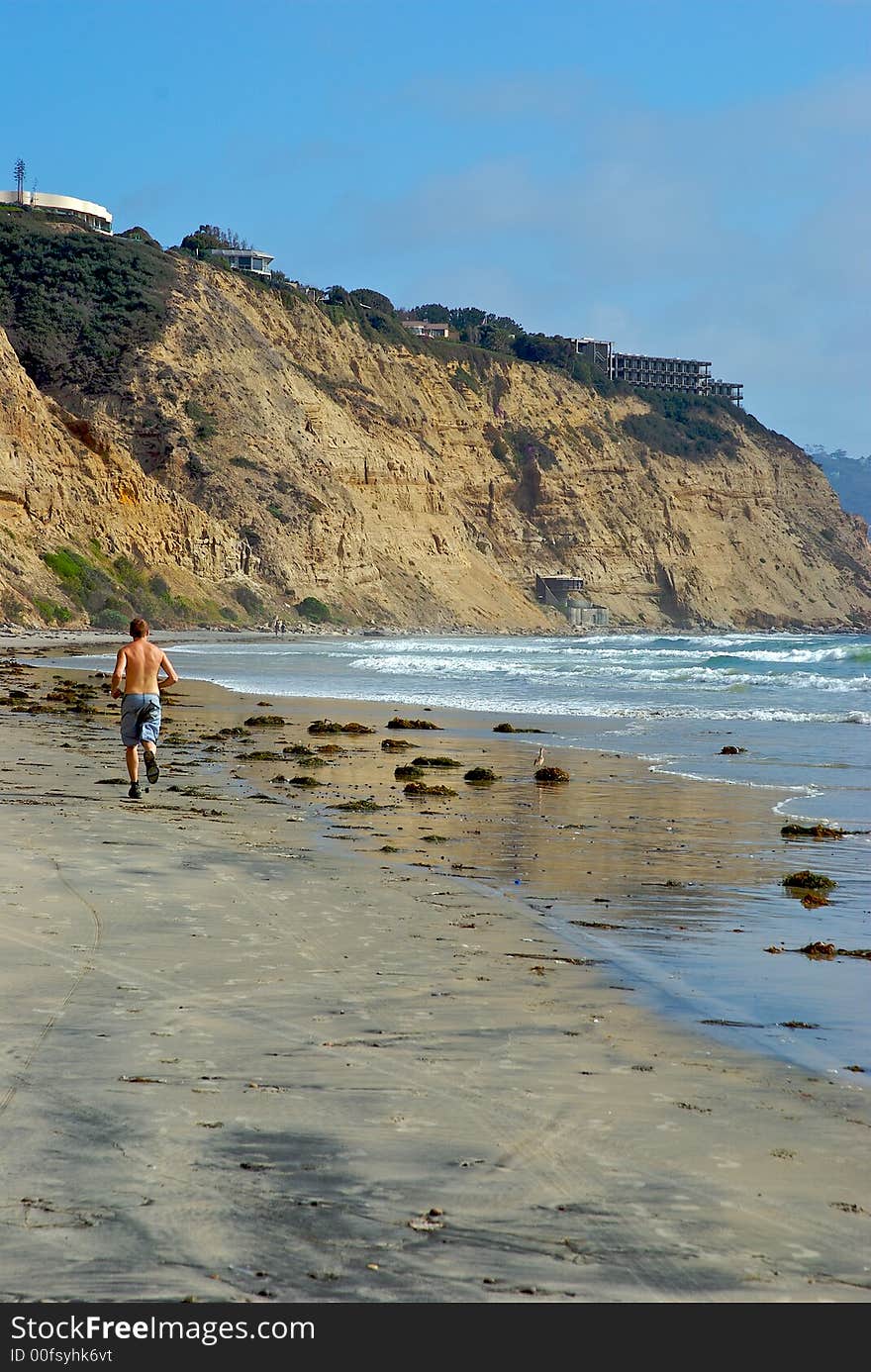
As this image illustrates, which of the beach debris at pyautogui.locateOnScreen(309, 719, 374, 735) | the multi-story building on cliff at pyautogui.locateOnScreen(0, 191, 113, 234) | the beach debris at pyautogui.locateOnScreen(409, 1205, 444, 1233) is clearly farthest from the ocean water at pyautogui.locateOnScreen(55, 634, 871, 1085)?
the multi-story building on cliff at pyautogui.locateOnScreen(0, 191, 113, 234)

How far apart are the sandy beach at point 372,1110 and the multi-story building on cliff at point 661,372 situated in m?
Answer: 125

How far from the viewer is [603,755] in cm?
1716

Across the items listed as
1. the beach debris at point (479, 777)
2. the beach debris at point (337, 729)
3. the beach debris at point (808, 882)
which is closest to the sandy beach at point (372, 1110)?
the beach debris at point (808, 882)

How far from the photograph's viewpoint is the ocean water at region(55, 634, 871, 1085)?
5980mm

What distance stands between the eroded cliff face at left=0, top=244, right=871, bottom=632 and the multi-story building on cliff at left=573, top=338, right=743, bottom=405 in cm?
1252

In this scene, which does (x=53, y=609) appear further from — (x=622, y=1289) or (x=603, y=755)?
(x=622, y=1289)

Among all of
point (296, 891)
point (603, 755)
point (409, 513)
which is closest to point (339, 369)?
point (409, 513)

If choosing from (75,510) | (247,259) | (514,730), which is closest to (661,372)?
(247,259)

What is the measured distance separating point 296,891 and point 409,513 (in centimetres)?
7849

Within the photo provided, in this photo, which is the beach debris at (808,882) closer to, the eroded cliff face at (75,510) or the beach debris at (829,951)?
the beach debris at (829,951)

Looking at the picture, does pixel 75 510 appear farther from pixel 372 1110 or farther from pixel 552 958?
pixel 372 1110

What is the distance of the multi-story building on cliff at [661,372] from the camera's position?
129250 millimetres

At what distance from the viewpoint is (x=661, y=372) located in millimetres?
134625
